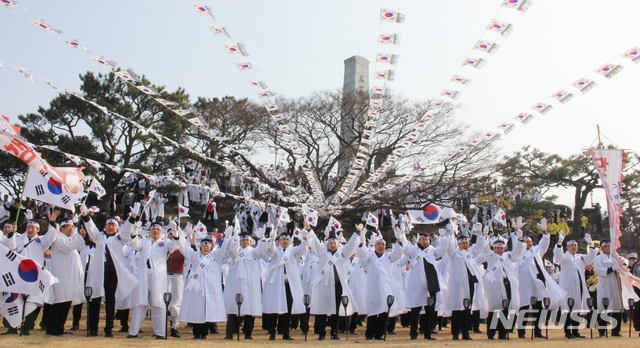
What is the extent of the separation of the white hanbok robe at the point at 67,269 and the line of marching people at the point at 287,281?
0.05 feet

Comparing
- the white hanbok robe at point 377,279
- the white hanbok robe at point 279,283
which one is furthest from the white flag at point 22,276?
the white hanbok robe at point 377,279

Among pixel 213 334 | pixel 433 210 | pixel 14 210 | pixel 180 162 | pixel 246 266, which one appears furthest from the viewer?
pixel 180 162

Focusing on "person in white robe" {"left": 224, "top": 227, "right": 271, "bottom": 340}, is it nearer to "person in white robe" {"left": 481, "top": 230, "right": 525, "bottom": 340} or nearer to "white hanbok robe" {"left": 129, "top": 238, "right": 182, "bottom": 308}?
"white hanbok robe" {"left": 129, "top": 238, "right": 182, "bottom": 308}

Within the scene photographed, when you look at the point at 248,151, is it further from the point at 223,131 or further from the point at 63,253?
the point at 63,253

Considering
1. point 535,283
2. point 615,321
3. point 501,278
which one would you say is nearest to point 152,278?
point 501,278

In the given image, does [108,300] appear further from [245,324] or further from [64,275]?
[245,324]

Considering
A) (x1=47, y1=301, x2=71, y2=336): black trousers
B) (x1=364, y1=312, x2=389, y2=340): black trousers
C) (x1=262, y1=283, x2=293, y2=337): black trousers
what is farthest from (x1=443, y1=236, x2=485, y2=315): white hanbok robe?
(x1=47, y1=301, x2=71, y2=336): black trousers

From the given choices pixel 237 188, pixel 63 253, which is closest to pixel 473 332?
pixel 63 253

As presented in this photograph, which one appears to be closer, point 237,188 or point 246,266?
point 246,266

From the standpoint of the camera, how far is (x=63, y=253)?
8.88 m

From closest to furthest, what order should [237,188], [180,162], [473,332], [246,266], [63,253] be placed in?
[63,253] < [246,266] < [473,332] < [180,162] < [237,188]

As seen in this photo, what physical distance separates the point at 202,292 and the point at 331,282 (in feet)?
7.16

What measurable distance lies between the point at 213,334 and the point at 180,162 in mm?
15478

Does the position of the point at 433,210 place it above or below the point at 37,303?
above
